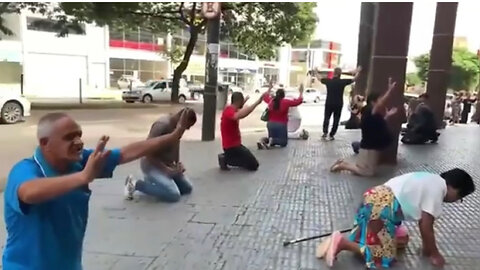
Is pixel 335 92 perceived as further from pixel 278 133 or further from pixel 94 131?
pixel 94 131

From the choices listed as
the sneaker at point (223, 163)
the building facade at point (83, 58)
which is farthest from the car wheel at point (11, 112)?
the building facade at point (83, 58)

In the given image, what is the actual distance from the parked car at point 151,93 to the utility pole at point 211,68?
715 inches

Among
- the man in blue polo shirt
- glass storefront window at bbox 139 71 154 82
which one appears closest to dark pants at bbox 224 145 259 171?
the man in blue polo shirt

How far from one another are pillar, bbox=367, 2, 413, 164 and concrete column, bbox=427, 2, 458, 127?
24.1ft

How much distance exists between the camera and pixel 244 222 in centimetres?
474

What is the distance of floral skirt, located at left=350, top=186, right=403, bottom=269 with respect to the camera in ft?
11.6

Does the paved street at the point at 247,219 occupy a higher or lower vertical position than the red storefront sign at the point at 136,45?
lower

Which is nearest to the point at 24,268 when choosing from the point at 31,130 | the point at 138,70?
the point at 31,130

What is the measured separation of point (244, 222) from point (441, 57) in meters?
12.1

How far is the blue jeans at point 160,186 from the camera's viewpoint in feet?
17.7

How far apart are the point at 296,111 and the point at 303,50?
61573mm

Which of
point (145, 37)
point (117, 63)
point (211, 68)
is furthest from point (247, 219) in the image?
point (145, 37)

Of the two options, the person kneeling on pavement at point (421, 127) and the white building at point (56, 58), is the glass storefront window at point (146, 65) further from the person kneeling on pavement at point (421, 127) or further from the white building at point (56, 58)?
the person kneeling on pavement at point (421, 127)

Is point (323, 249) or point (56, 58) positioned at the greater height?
point (56, 58)
